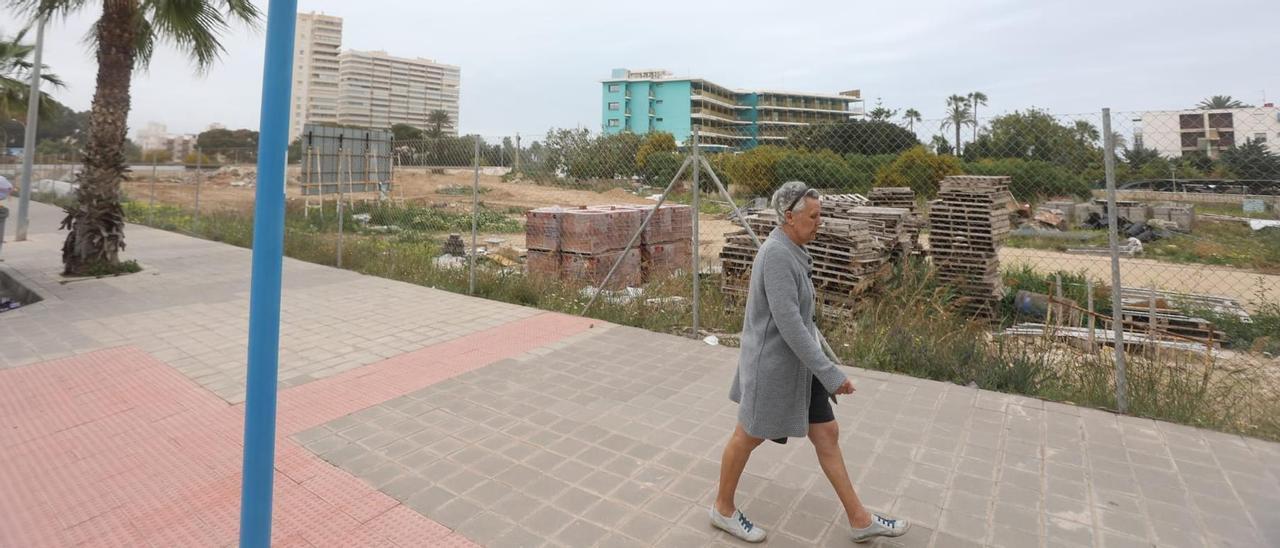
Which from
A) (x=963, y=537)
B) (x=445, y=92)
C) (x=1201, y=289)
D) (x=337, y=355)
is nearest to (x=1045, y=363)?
(x=963, y=537)

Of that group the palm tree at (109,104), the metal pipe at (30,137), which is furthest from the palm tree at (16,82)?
the palm tree at (109,104)

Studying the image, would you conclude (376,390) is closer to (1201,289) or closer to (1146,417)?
(1146,417)

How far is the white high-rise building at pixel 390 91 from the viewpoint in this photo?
94.1m

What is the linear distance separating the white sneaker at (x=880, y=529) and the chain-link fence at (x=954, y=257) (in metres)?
2.55

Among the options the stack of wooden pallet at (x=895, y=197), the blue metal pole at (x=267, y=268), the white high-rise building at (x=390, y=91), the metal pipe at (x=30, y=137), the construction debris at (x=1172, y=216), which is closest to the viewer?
the blue metal pole at (x=267, y=268)

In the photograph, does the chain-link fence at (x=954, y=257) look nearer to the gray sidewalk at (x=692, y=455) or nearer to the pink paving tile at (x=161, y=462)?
the gray sidewalk at (x=692, y=455)

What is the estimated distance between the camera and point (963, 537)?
2.87 m

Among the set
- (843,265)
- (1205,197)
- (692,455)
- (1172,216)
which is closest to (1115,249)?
(692,455)

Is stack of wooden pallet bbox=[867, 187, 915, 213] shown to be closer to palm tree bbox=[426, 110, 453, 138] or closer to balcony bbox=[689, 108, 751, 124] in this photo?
balcony bbox=[689, 108, 751, 124]

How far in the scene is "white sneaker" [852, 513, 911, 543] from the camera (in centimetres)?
278

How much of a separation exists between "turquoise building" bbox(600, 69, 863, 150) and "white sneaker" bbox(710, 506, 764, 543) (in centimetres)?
7623

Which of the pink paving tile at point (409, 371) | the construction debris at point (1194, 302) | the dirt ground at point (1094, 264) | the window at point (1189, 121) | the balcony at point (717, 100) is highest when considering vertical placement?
the balcony at point (717, 100)

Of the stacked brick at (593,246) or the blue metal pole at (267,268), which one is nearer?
the blue metal pole at (267,268)

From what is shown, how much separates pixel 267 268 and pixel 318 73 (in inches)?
4068
